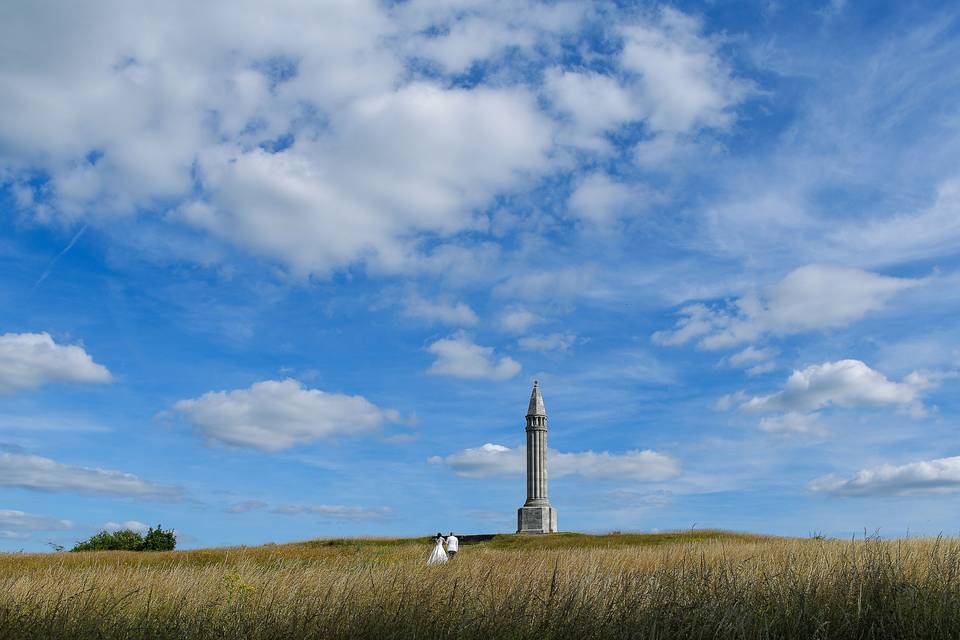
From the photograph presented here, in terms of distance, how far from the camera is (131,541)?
4075 cm

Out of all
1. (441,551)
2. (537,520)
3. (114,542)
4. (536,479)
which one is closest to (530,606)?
(441,551)

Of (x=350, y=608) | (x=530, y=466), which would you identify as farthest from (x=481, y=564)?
(x=530, y=466)

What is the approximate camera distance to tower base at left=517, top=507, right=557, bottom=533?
5722cm

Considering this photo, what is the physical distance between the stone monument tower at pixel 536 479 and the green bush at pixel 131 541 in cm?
2585

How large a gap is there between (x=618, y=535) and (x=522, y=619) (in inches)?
1230

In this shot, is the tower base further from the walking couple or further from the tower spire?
the walking couple

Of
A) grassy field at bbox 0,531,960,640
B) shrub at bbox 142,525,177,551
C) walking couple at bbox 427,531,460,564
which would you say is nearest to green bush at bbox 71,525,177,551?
shrub at bbox 142,525,177,551

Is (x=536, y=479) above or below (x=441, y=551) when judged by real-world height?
above

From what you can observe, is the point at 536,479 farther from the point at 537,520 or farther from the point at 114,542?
the point at 114,542

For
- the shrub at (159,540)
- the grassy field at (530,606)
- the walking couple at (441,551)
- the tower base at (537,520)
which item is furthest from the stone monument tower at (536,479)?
the grassy field at (530,606)

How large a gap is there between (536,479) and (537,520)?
3.21 m

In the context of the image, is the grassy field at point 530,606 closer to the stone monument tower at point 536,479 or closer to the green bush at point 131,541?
the green bush at point 131,541

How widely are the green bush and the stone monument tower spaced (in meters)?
25.9

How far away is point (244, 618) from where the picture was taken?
7.39 m
